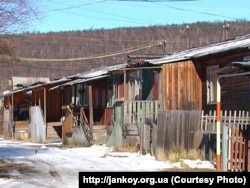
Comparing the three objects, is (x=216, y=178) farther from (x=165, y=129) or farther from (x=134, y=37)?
(x=134, y=37)

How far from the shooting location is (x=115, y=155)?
2159 cm

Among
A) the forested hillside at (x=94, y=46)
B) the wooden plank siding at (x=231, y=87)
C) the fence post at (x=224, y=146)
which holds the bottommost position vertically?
the fence post at (x=224, y=146)

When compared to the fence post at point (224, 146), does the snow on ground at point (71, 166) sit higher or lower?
lower

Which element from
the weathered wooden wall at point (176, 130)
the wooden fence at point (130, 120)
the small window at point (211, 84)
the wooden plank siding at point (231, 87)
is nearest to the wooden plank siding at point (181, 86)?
the wooden plank siding at point (231, 87)

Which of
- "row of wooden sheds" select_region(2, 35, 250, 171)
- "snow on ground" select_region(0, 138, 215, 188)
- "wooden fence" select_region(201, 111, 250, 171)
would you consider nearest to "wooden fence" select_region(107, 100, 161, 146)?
"row of wooden sheds" select_region(2, 35, 250, 171)

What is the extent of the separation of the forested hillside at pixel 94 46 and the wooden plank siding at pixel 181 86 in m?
37.9

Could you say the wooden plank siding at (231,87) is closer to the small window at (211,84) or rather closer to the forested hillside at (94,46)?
the small window at (211,84)

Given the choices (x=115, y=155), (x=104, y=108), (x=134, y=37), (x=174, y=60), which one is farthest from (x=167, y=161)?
(x=134, y=37)

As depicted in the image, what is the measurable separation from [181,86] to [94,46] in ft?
168

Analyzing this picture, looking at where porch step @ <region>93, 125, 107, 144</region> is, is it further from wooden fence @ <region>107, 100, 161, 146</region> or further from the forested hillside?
the forested hillside

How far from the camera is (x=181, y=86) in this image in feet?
74.8

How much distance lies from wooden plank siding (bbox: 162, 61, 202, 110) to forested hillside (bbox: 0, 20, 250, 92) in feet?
124

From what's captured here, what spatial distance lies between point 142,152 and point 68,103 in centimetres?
1712

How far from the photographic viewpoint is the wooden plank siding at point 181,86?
891 inches
